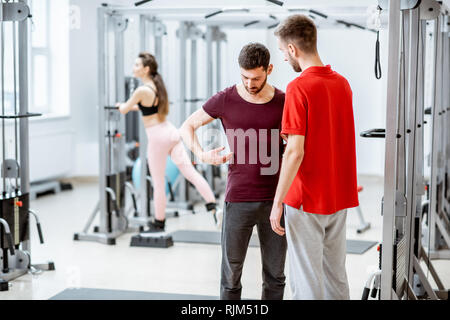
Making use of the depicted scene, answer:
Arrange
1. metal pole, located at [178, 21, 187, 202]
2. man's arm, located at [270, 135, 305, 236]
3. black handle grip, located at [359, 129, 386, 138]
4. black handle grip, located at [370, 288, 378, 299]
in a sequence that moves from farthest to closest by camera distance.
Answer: metal pole, located at [178, 21, 187, 202]
black handle grip, located at [370, 288, 378, 299]
black handle grip, located at [359, 129, 386, 138]
man's arm, located at [270, 135, 305, 236]

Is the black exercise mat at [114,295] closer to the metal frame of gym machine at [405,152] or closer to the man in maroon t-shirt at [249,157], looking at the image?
the man in maroon t-shirt at [249,157]

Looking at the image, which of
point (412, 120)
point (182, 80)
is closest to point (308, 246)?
point (412, 120)

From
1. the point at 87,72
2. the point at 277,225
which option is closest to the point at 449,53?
the point at 277,225

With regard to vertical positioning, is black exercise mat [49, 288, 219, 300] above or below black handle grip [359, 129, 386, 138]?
below

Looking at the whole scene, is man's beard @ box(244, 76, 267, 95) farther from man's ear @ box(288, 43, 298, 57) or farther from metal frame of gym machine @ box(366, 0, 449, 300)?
metal frame of gym machine @ box(366, 0, 449, 300)

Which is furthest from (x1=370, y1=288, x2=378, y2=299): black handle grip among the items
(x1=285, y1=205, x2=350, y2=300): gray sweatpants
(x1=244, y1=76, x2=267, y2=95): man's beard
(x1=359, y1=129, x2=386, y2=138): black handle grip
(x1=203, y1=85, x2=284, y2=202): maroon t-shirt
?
(x1=244, y1=76, x2=267, y2=95): man's beard

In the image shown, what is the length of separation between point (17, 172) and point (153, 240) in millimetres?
A: 1415

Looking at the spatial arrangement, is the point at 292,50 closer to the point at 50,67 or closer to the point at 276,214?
the point at 276,214

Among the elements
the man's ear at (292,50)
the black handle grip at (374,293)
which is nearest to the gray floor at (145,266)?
the black handle grip at (374,293)

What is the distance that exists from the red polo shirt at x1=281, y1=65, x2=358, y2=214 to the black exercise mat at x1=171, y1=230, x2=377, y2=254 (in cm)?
275

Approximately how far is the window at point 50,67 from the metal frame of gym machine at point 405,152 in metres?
3.08

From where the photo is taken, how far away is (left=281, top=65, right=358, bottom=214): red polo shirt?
2807 mm

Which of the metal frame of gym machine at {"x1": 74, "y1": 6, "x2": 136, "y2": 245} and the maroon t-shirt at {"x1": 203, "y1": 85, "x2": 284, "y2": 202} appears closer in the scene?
the maroon t-shirt at {"x1": 203, "y1": 85, "x2": 284, "y2": 202}
